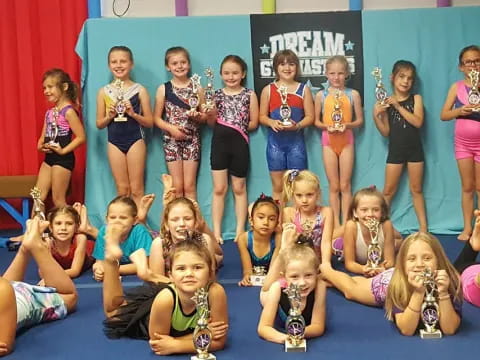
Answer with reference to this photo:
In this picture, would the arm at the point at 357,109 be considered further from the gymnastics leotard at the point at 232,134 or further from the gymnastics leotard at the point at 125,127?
the gymnastics leotard at the point at 125,127

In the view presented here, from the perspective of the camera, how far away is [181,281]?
315 cm

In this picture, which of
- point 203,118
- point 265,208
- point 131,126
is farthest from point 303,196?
point 131,126

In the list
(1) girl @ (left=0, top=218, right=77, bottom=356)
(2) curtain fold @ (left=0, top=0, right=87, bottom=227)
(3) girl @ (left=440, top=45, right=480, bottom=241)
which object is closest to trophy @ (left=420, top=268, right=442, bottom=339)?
(1) girl @ (left=0, top=218, right=77, bottom=356)

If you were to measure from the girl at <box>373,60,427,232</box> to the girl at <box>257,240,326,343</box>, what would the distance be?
98.1 inches

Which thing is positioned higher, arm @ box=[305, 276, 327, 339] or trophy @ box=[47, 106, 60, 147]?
trophy @ box=[47, 106, 60, 147]

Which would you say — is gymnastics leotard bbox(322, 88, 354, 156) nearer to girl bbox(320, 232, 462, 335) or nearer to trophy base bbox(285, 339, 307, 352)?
girl bbox(320, 232, 462, 335)

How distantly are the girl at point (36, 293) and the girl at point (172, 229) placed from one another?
506mm

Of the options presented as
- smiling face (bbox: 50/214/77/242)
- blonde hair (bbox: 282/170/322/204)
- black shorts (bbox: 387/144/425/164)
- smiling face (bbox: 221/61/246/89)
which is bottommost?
smiling face (bbox: 50/214/77/242)

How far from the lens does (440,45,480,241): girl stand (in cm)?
548

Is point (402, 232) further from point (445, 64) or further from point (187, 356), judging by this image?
point (187, 356)

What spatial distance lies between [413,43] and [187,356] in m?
3.64

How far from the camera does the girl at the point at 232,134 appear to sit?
5.79 metres

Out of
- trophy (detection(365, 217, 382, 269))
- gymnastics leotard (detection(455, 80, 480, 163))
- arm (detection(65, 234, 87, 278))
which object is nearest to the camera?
trophy (detection(365, 217, 382, 269))

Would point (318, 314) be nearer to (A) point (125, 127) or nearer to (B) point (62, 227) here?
(B) point (62, 227)
